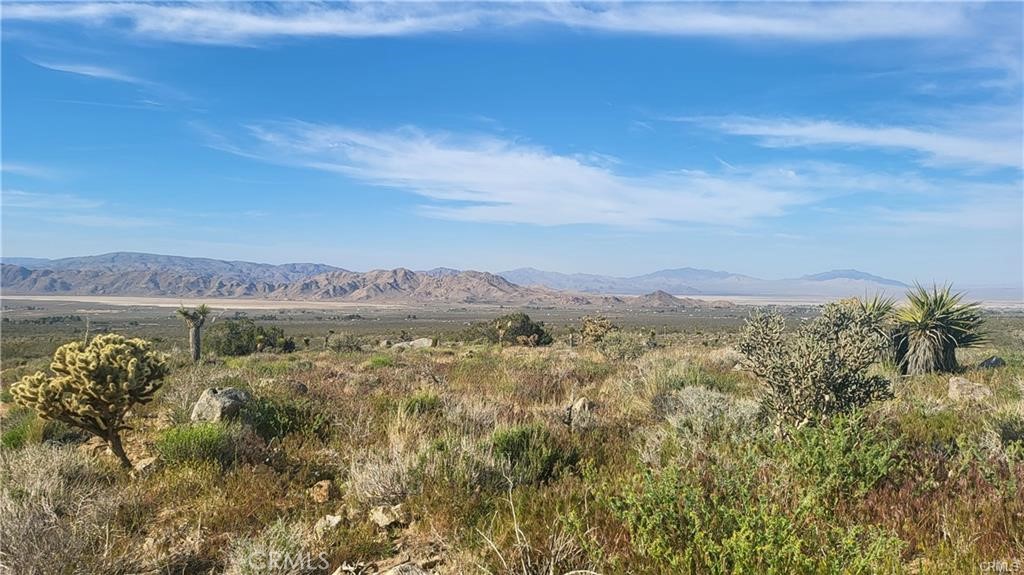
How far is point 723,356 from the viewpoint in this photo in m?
15.8

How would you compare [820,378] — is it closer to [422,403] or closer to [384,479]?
[384,479]

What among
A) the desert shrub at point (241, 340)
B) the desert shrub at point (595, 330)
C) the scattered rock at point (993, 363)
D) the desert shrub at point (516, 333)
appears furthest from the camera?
the desert shrub at point (516, 333)

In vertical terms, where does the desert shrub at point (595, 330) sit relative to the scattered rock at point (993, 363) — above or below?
below

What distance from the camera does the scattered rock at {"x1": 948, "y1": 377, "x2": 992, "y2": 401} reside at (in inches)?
347

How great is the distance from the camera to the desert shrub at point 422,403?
8.22m

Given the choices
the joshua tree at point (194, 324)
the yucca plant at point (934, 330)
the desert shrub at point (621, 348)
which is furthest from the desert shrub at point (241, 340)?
the yucca plant at point (934, 330)

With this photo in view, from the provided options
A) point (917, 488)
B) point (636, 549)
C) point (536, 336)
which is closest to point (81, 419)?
point (636, 549)

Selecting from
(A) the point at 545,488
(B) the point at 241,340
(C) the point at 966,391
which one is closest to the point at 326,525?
(A) the point at 545,488

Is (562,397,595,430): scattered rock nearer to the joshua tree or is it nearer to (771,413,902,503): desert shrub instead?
(771,413,902,503): desert shrub

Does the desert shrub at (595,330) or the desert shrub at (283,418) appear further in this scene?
the desert shrub at (595,330)

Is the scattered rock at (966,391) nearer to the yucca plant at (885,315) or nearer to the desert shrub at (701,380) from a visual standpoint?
the yucca plant at (885,315)
